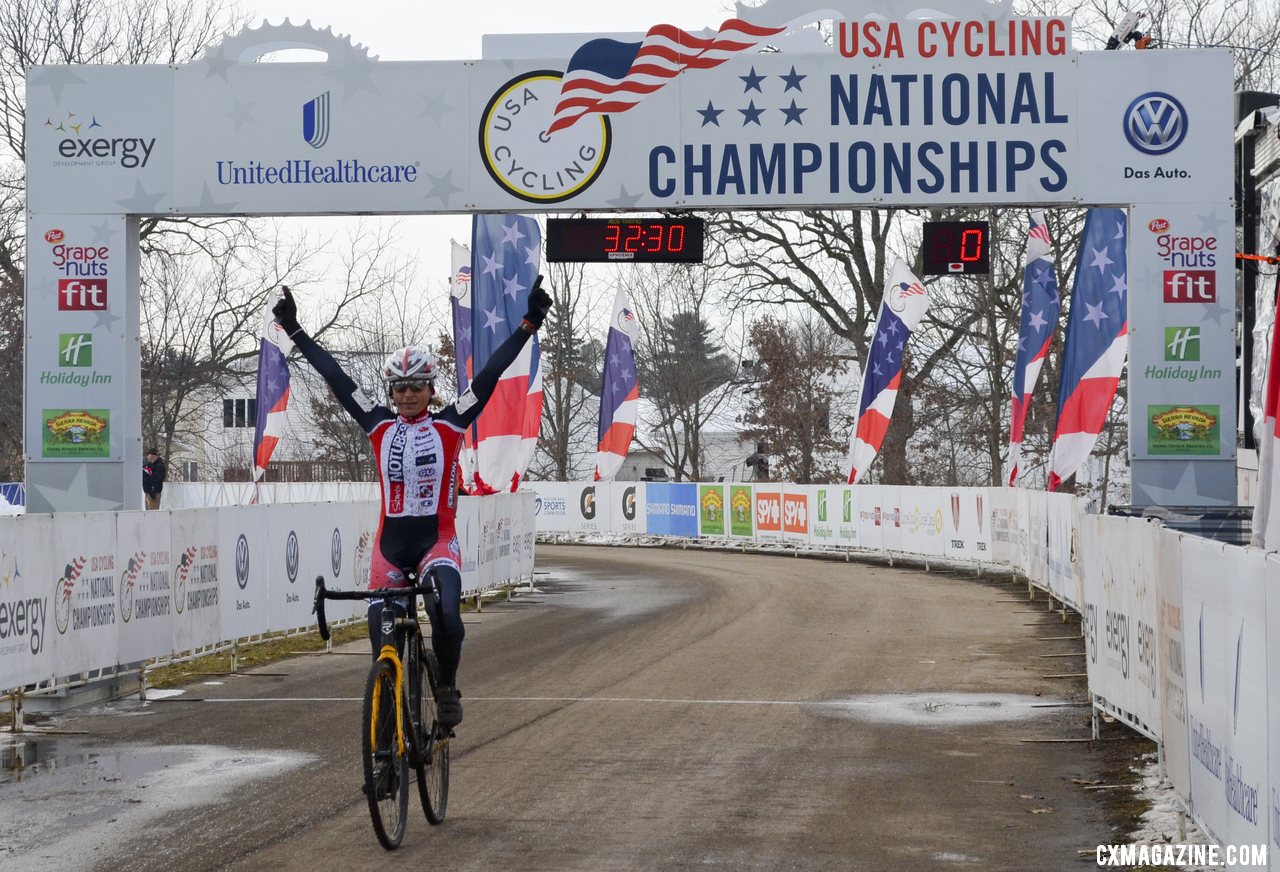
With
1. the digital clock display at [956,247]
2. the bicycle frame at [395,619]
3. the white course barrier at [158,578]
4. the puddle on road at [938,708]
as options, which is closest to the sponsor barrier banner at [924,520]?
the digital clock display at [956,247]

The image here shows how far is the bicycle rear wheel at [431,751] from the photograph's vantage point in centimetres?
729

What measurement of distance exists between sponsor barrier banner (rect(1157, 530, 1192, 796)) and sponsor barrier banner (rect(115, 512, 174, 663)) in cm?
785

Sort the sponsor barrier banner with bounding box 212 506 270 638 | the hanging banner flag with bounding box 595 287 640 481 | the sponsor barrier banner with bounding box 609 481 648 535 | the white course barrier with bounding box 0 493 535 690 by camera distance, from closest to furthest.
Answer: the white course barrier with bounding box 0 493 535 690 → the sponsor barrier banner with bounding box 212 506 270 638 → the hanging banner flag with bounding box 595 287 640 481 → the sponsor barrier banner with bounding box 609 481 648 535

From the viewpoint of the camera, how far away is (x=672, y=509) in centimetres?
4119

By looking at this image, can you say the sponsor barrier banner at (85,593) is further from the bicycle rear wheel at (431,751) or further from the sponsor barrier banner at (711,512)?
the sponsor barrier banner at (711,512)

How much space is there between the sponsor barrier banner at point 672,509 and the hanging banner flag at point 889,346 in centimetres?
1148

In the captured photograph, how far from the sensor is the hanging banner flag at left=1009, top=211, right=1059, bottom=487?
23.9m

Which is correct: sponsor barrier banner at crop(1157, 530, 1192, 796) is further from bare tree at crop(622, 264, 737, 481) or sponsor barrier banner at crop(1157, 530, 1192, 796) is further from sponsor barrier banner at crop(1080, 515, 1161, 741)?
bare tree at crop(622, 264, 737, 481)

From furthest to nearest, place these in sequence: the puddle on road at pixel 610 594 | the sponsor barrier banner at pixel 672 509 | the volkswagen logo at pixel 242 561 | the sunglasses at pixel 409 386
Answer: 1. the sponsor barrier banner at pixel 672 509
2. the puddle on road at pixel 610 594
3. the volkswagen logo at pixel 242 561
4. the sunglasses at pixel 409 386

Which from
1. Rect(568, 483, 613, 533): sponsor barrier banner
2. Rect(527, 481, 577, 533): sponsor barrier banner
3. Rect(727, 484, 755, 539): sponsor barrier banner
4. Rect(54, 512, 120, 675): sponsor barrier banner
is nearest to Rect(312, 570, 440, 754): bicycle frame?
Rect(54, 512, 120, 675): sponsor barrier banner

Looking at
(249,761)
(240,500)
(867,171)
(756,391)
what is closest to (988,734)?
(249,761)

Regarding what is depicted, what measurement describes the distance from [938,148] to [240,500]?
30.5 meters

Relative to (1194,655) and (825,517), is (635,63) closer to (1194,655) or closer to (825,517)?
(1194,655)

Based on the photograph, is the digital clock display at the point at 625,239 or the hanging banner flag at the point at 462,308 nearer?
the digital clock display at the point at 625,239
